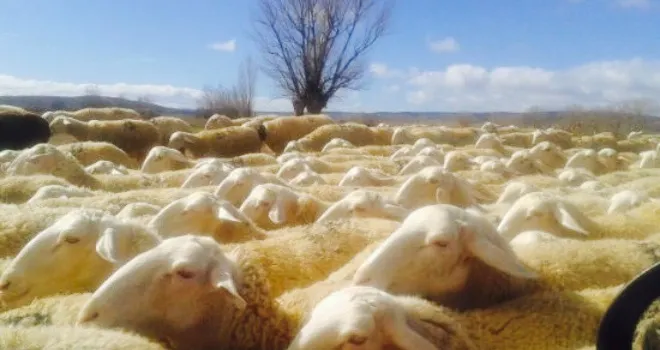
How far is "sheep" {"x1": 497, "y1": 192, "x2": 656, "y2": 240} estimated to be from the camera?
545 cm

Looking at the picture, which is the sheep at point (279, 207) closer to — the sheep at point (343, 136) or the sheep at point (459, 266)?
the sheep at point (459, 266)

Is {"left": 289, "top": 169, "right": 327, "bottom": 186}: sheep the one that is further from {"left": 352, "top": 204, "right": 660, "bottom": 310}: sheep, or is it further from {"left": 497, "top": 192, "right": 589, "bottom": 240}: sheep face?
{"left": 352, "top": 204, "right": 660, "bottom": 310}: sheep

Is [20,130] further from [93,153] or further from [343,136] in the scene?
[343,136]

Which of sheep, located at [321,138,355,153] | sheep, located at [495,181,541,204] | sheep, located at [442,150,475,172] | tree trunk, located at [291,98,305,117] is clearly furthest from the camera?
tree trunk, located at [291,98,305,117]

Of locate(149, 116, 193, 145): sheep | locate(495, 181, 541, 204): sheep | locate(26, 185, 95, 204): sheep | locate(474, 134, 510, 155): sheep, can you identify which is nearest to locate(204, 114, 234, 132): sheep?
locate(149, 116, 193, 145): sheep

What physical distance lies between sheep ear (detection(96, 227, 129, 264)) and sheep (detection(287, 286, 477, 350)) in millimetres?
1578

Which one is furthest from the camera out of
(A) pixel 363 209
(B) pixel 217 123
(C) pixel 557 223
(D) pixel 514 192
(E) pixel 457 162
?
(B) pixel 217 123

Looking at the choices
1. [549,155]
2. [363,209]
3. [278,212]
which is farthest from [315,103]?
[363,209]

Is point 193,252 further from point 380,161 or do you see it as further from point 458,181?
point 380,161

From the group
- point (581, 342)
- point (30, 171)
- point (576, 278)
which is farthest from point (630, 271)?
point (30, 171)

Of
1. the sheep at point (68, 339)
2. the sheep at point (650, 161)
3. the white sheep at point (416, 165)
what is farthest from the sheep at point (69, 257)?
the sheep at point (650, 161)

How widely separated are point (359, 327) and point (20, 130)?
14766 millimetres

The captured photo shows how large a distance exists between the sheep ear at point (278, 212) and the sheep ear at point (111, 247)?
7.03ft

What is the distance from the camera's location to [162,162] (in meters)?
11.8
